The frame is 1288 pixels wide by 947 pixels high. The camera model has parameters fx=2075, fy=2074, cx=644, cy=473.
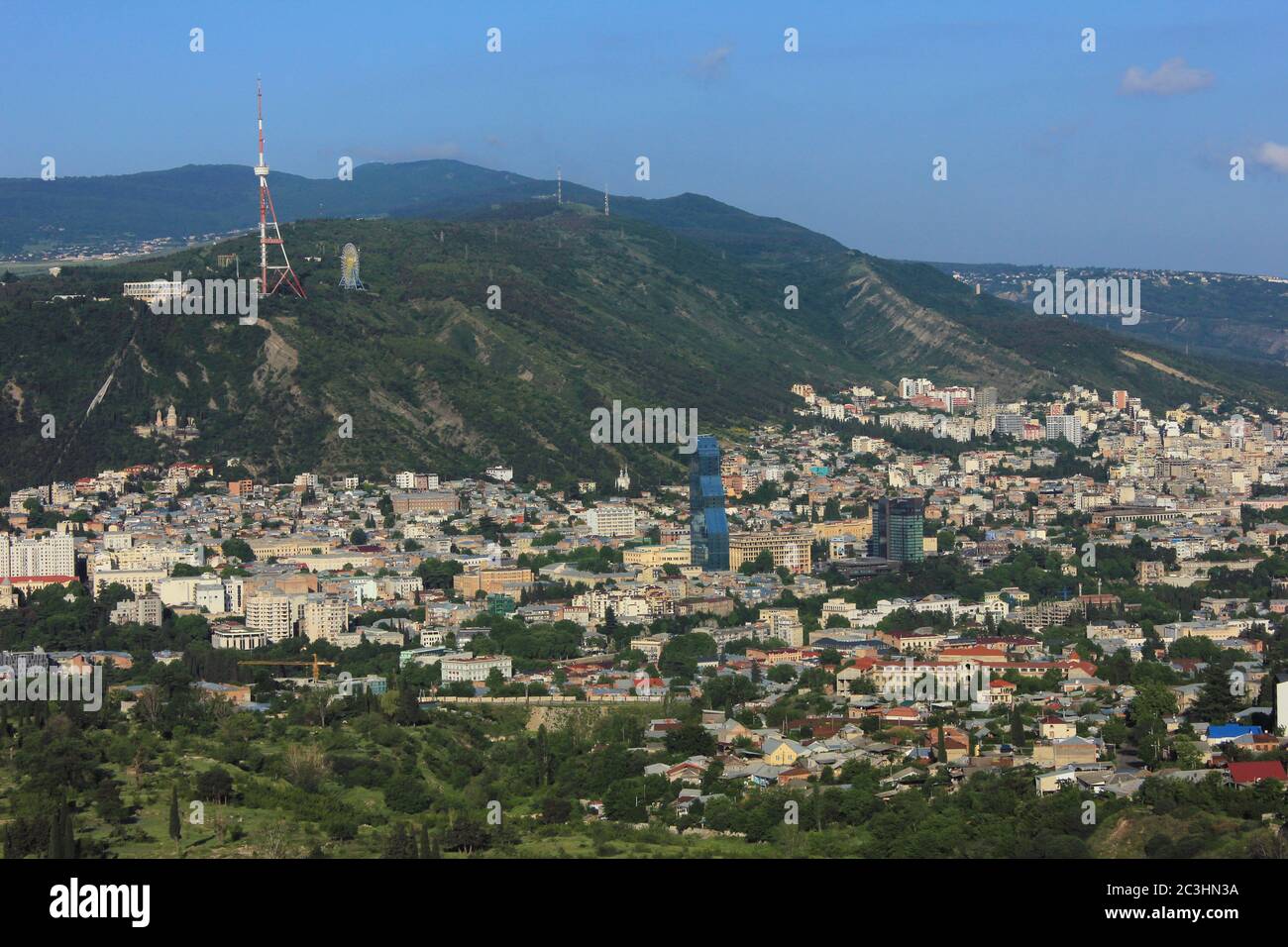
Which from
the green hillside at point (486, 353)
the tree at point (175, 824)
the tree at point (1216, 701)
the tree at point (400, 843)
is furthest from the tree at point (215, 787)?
the green hillside at point (486, 353)

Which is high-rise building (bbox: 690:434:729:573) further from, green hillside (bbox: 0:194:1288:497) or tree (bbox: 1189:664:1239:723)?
tree (bbox: 1189:664:1239:723)

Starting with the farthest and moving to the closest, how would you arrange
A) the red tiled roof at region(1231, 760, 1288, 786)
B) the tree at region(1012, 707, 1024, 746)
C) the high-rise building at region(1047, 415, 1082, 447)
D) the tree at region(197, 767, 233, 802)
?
the high-rise building at region(1047, 415, 1082, 447), the tree at region(1012, 707, 1024, 746), the tree at region(197, 767, 233, 802), the red tiled roof at region(1231, 760, 1288, 786)

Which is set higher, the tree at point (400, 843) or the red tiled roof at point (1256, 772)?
the red tiled roof at point (1256, 772)

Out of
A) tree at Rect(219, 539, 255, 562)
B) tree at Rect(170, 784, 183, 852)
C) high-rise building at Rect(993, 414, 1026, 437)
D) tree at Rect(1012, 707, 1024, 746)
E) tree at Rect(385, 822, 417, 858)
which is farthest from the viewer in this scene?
high-rise building at Rect(993, 414, 1026, 437)

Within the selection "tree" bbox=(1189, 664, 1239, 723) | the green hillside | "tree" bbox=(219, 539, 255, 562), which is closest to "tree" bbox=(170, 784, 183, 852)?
"tree" bbox=(1189, 664, 1239, 723)

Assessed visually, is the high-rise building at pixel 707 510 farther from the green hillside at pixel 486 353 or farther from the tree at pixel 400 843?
the tree at pixel 400 843

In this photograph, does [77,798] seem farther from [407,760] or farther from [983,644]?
[983,644]
